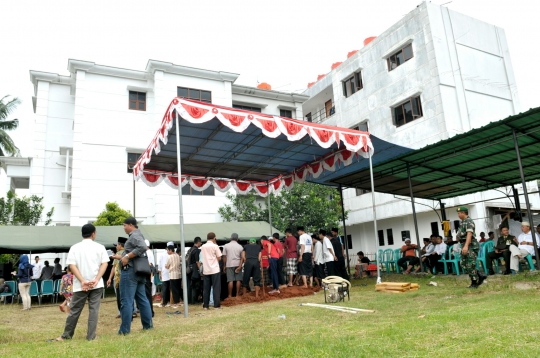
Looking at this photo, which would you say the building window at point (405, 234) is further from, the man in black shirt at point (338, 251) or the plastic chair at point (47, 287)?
the plastic chair at point (47, 287)

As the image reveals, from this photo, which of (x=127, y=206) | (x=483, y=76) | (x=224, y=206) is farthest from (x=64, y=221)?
(x=483, y=76)

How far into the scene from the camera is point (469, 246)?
25.8ft

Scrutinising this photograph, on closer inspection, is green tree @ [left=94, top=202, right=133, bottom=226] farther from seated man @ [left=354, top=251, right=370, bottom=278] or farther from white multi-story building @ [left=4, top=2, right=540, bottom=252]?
seated man @ [left=354, top=251, right=370, bottom=278]

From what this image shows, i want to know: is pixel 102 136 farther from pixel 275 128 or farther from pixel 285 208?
pixel 275 128

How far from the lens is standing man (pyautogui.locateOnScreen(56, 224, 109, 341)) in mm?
5266

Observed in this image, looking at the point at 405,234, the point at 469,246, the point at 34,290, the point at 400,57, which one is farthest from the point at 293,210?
the point at 469,246

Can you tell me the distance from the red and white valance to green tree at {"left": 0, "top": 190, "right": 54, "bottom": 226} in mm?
10962

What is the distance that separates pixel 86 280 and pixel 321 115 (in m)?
26.3

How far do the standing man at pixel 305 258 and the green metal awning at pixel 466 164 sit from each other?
10.9 feet

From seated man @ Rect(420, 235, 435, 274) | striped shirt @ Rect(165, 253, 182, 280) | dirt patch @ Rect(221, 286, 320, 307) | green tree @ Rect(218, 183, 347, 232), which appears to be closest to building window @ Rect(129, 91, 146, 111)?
green tree @ Rect(218, 183, 347, 232)

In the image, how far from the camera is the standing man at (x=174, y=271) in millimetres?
9984

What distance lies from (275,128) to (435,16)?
→ 52.3ft

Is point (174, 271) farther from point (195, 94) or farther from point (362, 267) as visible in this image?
point (195, 94)

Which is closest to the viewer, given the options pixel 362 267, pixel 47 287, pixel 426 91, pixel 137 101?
pixel 47 287
